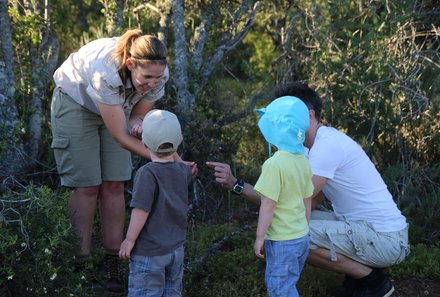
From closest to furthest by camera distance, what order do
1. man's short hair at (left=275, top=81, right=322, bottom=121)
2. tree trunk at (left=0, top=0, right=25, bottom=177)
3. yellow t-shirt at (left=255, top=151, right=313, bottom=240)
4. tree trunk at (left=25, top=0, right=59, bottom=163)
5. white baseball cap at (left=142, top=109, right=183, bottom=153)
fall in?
white baseball cap at (left=142, top=109, right=183, bottom=153)
yellow t-shirt at (left=255, top=151, right=313, bottom=240)
man's short hair at (left=275, top=81, right=322, bottom=121)
tree trunk at (left=0, top=0, right=25, bottom=177)
tree trunk at (left=25, top=0, right=59, bottom=163)

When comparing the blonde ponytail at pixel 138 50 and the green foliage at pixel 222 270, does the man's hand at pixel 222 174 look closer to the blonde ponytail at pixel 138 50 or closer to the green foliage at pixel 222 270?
the blonde ponytail at pixel 138 50

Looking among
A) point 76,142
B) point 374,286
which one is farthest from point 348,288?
point 76,142

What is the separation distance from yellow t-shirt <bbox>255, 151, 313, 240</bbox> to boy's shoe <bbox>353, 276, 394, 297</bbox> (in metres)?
0.81

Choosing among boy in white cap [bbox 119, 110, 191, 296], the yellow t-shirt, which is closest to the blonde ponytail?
boy in white cap [bbox 119, 110, 191, 296]

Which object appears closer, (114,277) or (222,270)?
(114,277)

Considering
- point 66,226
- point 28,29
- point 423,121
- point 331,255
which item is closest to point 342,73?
point 423,121

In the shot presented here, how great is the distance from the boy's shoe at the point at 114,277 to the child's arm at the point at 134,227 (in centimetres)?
91

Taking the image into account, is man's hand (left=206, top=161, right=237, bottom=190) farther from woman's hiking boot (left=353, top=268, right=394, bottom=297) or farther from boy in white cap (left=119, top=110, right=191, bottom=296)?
woman's hiking boot (left=353, top=268, right=394, bottom=297)

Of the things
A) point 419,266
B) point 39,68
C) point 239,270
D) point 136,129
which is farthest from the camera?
point 39,68

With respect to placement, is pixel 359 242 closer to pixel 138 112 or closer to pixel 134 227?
pixel 134 227

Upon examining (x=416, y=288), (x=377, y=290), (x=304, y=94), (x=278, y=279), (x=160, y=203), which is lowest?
(x=416, y=288)

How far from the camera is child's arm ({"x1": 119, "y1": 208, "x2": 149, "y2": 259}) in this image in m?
3.14

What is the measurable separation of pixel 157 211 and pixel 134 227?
0.13 m

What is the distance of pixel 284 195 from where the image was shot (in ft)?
10.8
